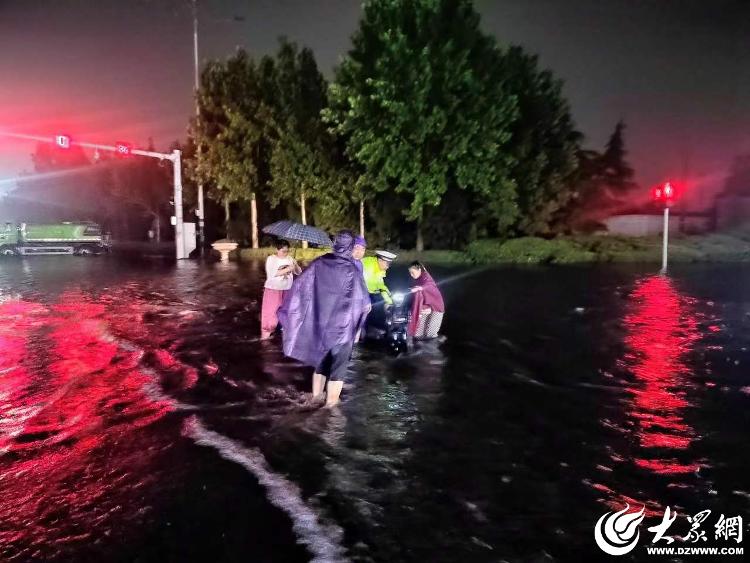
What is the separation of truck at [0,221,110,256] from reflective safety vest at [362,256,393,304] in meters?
33.5

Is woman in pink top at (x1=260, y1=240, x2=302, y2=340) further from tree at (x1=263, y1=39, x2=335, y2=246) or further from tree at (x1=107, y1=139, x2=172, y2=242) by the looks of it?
tree at (x1=107, y1=139, x2=172, y2=242)

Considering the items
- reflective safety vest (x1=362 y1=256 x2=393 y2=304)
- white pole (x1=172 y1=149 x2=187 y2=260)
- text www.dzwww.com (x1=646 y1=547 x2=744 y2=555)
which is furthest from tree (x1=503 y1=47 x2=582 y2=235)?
text www.dzwww.com (x1=646 y1=547 x2=744 y2=555)

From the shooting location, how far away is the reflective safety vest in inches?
372

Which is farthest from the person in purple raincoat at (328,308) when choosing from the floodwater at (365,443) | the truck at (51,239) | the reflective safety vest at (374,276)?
the truck at (51,239)

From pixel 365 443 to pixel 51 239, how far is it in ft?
→ 122

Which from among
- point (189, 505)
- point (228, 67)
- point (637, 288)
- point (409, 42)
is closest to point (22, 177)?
point (228, 67)

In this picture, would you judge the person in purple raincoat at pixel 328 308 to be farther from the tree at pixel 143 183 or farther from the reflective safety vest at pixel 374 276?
the tree at pixel 143 183

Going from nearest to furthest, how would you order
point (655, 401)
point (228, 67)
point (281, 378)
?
point (655, 401), point (281, 378), point (228, 67)

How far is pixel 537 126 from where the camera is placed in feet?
119

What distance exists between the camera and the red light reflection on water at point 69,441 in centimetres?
477

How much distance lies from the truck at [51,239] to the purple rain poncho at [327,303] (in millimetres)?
35203

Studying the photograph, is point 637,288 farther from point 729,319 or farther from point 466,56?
point 466,56

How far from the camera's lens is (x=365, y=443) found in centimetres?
631

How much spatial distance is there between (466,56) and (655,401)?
77.6 ft
